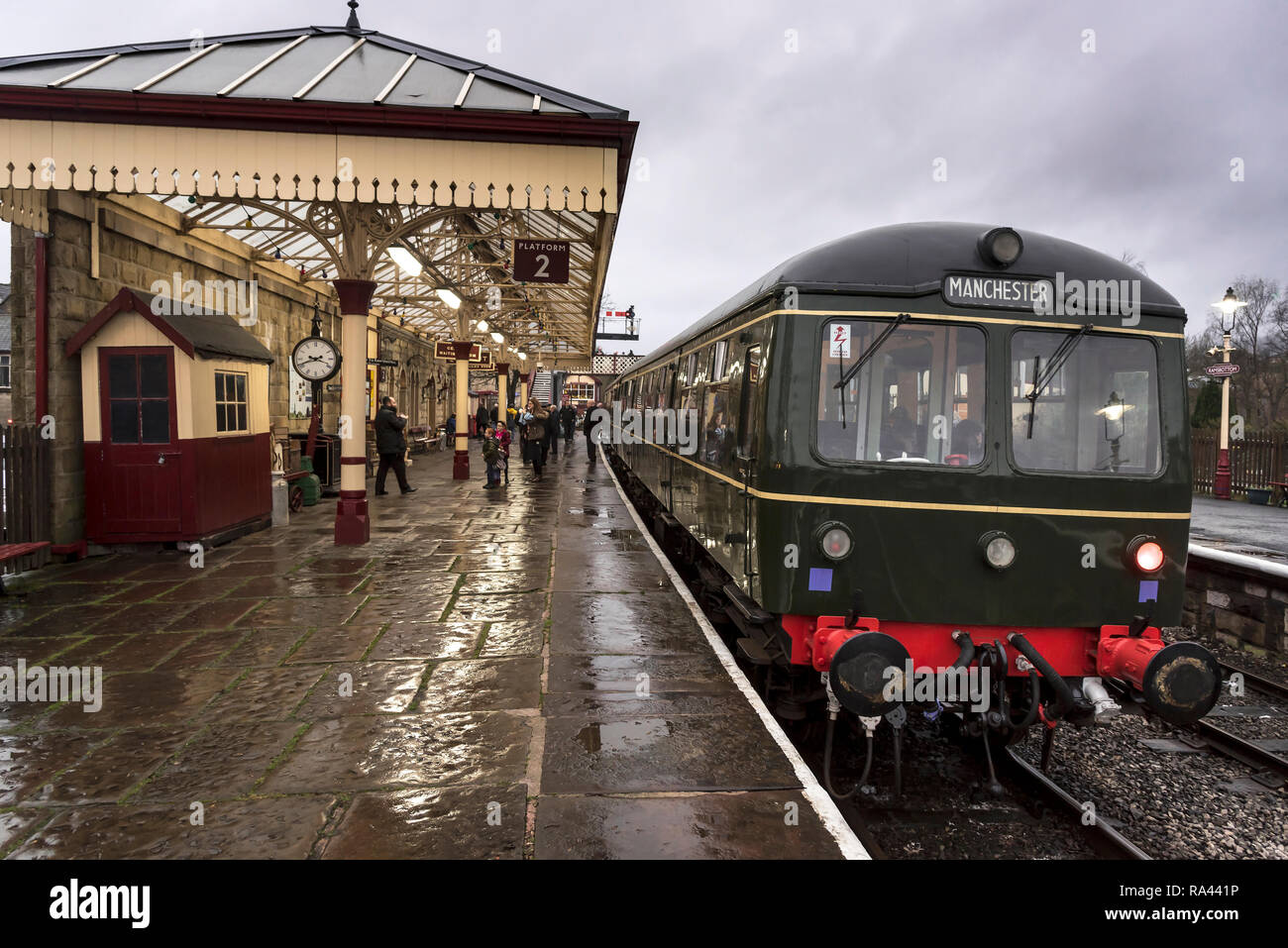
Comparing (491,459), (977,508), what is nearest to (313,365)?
(491,459)

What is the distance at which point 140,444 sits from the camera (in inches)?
331

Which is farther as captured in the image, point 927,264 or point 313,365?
point 313,365

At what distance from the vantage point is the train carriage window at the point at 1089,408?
4.21 metres

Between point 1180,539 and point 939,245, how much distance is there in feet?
6.71

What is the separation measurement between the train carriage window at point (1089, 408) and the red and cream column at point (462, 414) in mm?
14314

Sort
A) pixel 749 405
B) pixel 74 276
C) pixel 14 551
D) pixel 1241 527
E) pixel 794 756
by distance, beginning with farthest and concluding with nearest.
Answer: pixel 1241 527 < pixel 74 276 < pixel 14 551 < pixel 749 405 < pixel 794 756

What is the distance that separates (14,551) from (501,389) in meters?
21.0

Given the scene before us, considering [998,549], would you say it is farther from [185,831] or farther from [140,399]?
[140,399]

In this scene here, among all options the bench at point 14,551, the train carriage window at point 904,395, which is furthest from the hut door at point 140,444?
the train carriage window at point 904,395

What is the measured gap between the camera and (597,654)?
5566 mm

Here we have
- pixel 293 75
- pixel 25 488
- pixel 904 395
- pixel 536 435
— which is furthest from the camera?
pixel 536 435

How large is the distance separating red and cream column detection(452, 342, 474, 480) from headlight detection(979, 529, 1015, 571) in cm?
1433
